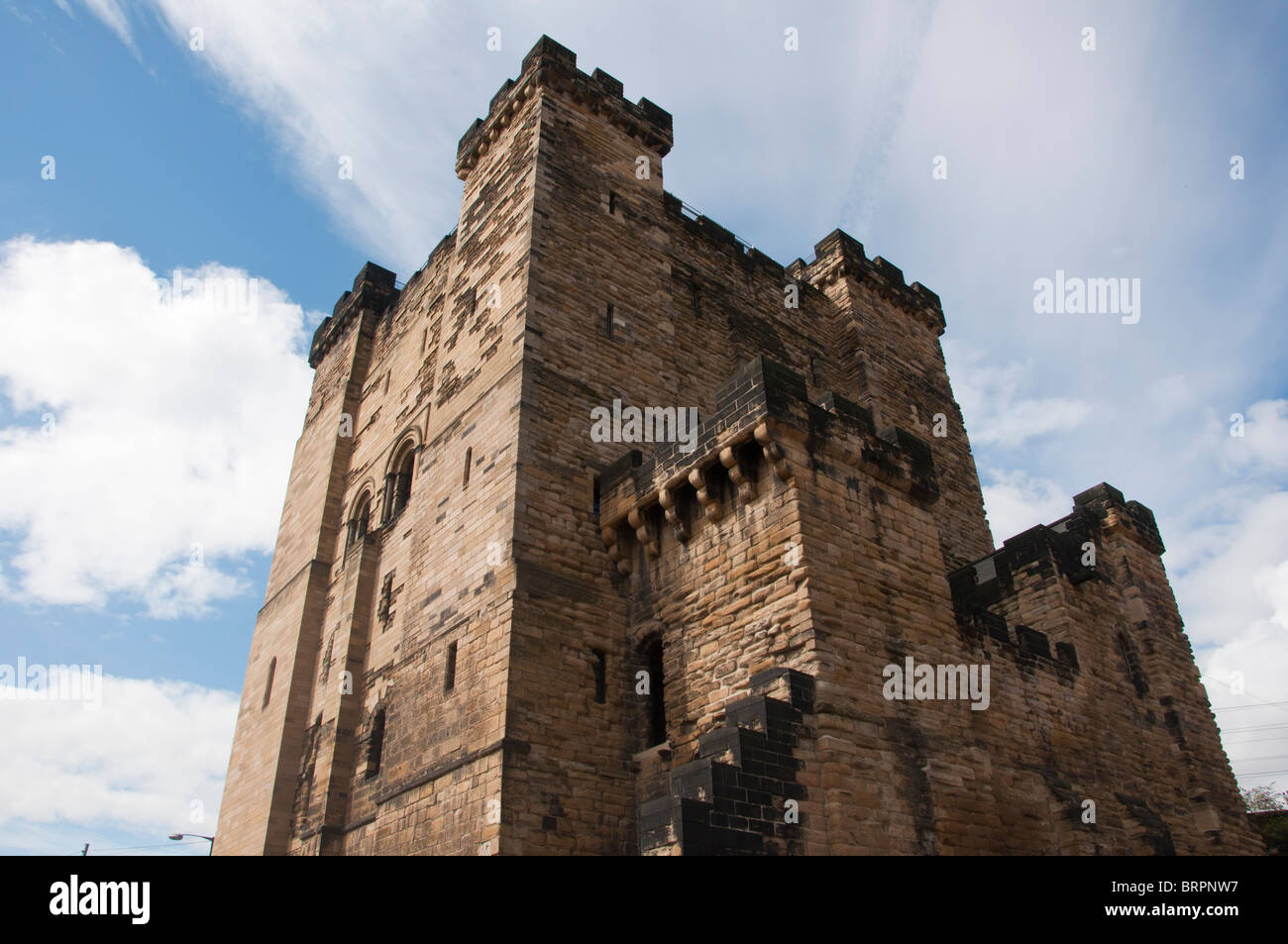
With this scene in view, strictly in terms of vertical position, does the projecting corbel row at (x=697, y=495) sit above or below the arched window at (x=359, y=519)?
below

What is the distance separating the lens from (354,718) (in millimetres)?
13922

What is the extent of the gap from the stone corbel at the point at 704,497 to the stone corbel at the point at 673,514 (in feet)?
1.37

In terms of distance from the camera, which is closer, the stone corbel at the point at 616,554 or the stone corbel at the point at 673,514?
the stone corbel at the point at 673,514

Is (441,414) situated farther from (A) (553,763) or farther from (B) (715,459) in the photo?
(A) (553,763)

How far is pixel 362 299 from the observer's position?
21.3 meters

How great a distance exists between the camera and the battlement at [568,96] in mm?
16062

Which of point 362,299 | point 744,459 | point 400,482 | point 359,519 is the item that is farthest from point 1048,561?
point 362,299

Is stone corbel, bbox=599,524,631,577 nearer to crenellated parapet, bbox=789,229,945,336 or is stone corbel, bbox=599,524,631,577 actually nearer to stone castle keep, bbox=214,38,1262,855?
stone castle keep, bbox=214,38,1262,855

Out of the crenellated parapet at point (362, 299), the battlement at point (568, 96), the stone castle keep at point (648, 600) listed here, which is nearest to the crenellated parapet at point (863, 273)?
the stone castle keep at point (648, 600)

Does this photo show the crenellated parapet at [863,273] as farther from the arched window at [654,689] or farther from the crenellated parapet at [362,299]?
the arched window at [654,689]

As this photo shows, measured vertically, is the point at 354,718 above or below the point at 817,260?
below

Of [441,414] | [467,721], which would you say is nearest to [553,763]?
[467,721]
